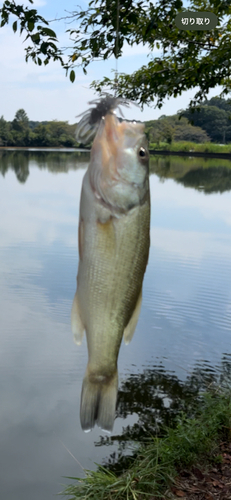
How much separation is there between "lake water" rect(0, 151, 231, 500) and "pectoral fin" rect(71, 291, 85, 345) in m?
2.49

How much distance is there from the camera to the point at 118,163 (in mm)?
1236

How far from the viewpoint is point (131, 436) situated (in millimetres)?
6570

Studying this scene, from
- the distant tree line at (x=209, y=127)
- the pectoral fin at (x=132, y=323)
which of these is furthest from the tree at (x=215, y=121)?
the pectoral fin at (x=132, y=323)

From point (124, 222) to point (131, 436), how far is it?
5841 mm

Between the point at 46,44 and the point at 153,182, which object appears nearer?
the point at 46,44

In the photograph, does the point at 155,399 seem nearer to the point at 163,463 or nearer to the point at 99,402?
the point at 163,463

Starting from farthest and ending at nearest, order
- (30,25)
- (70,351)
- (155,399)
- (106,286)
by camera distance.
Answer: (70,351) < (155,399) < (30,25) < (106,286)

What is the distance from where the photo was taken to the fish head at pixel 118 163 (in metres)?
1.21

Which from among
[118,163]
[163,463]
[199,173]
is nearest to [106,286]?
[118,163]

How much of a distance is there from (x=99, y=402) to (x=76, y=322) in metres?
0.23

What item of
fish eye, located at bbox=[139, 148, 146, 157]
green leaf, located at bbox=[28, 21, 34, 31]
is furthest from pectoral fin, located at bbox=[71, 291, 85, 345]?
green leaf, located at bbox=[28, 21, 34, 31]

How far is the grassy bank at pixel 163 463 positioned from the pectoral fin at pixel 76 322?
321cm

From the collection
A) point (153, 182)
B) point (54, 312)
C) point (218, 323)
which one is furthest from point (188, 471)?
point (153, 182)

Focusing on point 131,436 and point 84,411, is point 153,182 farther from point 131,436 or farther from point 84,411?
point 84,411
